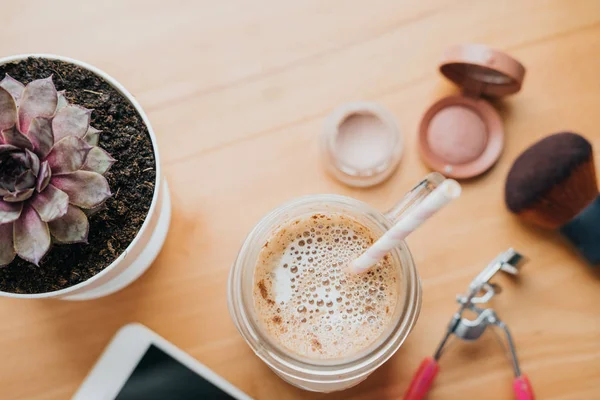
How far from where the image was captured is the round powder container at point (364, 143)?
617 mm

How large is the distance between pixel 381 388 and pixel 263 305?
166mm

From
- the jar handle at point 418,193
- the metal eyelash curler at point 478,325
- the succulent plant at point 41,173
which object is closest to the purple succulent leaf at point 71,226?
the succulent plant at point 41,173

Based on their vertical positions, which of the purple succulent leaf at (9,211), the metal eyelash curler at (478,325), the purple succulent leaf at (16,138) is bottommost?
the metal eyelash curler at (478,325)

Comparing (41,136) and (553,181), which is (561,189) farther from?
(41,136)

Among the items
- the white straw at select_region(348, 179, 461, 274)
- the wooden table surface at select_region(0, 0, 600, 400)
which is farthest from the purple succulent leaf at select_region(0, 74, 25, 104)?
the white straw at select_region(348, 179, 461, 274)

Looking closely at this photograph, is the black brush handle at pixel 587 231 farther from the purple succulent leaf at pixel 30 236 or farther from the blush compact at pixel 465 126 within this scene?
the purple succulent leaf at pixel 30 236

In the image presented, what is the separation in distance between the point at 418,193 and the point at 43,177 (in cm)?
28

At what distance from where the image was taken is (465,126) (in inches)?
24.7

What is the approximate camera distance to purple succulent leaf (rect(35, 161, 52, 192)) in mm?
416

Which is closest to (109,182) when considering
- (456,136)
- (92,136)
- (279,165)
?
(92,136)

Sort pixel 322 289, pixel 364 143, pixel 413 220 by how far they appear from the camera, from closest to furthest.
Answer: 1. pixel 413 220
2. pixel 322 289
3. pixel 364 143

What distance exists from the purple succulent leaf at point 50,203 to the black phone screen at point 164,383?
22 cm

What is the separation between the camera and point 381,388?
613 mm

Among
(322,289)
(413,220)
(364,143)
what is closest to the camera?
(413,220)
